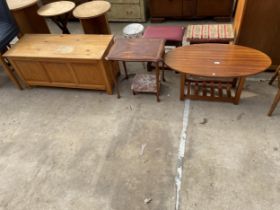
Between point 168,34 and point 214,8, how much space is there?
58.7 inches

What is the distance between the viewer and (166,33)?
2705mm

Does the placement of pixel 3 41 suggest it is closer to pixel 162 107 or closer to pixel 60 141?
pixel 60 141

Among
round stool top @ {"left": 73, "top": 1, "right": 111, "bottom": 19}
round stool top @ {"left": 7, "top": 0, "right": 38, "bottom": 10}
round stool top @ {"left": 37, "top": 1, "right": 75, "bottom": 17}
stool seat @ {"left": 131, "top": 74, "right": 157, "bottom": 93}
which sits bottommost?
stool seat @ {"left": 131, "top": 74, "right": 157, "bottom": 93}

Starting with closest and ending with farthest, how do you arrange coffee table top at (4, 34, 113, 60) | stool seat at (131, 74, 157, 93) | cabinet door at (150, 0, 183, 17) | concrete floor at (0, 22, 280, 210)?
concrete floor at (0, 22, 280, 210)
coffee table top at (4, 34, 113, 60)
stool seat at (131, 74, 157, 93)
cabinet door at (150, 0, 183, 17)

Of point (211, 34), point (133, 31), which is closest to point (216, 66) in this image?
point (211, 34)

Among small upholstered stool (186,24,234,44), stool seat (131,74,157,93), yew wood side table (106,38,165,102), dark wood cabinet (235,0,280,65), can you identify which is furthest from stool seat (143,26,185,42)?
dark wood cabinet (235,0,280,65)

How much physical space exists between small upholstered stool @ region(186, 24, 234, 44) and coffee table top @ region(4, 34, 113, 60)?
986 mm

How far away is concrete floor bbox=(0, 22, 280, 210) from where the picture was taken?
1850 millimetres

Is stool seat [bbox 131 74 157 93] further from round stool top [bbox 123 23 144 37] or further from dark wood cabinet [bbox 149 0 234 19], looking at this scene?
dark wood cabinet [bbox 149 0 234 19]

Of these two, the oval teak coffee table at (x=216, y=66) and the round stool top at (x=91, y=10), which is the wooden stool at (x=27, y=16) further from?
the oval teak coffee table at (x=216, y=66)

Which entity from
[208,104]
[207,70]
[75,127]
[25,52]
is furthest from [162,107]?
[25,52]

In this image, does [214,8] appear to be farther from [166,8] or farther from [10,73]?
[10,73]

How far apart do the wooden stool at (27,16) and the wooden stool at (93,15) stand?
0.71 m

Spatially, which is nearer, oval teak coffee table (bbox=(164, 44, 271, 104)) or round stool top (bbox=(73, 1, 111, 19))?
oval teak coffee table (bbox=(164, 44, 271, 104))
